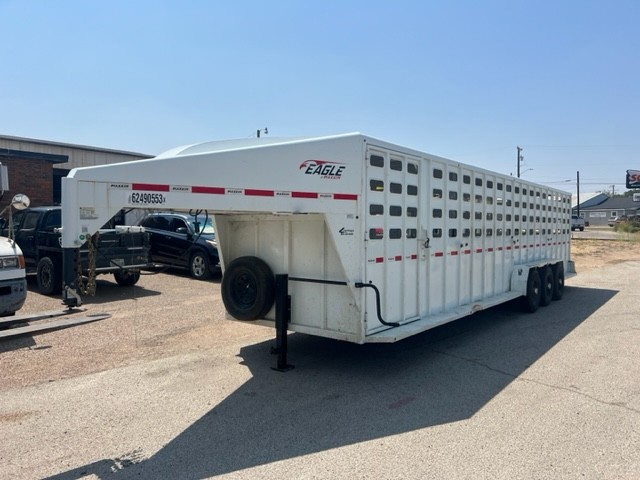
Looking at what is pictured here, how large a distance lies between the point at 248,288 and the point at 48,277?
6.69 meters

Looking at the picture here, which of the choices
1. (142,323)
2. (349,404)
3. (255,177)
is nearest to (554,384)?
(349,404)

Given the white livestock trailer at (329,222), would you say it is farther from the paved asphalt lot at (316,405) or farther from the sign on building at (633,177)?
the sign on building at (633,177)

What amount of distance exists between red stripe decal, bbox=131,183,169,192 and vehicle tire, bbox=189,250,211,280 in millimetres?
9658

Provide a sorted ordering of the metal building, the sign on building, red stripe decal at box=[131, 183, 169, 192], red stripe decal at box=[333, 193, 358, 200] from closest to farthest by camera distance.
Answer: red stripe decal at box=[131, 183, 169, 192] → red stripe decal at box=[333, 193, 358, 200] → the metal building → the sign on building

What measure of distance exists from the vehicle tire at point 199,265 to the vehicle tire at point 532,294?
8.09 meters

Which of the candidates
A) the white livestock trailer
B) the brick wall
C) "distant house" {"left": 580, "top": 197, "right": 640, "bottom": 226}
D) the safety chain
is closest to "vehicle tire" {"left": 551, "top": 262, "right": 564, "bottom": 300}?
the white livestock trailer

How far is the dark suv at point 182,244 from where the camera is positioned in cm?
1387

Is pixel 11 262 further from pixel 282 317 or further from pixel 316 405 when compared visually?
pixel 316 405

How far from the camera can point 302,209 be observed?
5156mm

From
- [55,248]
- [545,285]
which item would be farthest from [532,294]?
[55,248]

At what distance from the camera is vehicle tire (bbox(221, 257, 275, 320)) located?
6188 mm

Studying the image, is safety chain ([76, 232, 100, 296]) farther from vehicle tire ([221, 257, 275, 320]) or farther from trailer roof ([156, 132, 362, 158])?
vehicle tire ([221, 257, 275, 320])

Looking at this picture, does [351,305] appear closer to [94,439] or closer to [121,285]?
[94,439]

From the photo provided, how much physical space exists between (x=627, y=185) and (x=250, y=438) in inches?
3202
